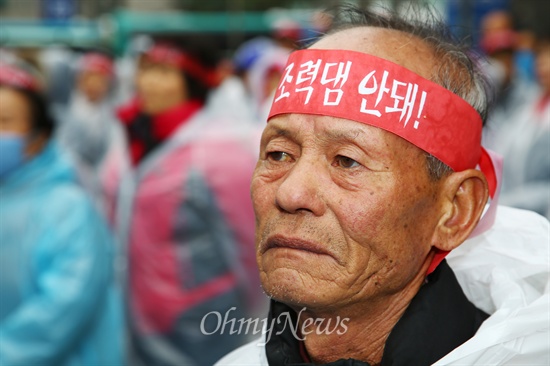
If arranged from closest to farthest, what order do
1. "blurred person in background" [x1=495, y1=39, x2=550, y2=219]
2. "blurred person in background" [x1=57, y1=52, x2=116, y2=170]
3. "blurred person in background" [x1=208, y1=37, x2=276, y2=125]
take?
"blurred person in background" [x1=495, y1=39, x2=550, y2=219] < "blurred person in background" [x1=208, y1=37, x2=276, y2=125] < "blurred person in background" [x1=57, y1=52, x2=116, y2=170]

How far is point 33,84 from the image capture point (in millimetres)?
4020

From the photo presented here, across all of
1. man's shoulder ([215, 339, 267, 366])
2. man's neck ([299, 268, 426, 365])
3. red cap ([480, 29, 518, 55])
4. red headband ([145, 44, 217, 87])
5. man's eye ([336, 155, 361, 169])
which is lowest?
man's shoulder ([215, 339, 267, 366])

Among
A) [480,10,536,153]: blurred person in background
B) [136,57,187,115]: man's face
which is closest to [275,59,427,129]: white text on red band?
[136,57,187,115]: man's face

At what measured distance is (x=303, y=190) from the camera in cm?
172

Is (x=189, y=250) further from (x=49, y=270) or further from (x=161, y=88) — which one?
(x=161, y=88)

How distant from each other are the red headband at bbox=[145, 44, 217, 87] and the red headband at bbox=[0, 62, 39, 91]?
2.89 ft

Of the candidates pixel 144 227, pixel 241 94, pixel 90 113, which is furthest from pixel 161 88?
pixel 90 113

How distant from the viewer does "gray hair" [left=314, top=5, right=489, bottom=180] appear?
1.85 m

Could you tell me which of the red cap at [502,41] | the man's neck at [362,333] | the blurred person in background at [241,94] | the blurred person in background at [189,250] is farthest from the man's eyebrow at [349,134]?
the red cap at [502,41]

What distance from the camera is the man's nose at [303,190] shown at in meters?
1.71

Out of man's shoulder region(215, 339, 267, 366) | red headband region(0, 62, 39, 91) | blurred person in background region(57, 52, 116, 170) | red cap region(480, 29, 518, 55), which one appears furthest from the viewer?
red cap region(480, 29, 518, 55)

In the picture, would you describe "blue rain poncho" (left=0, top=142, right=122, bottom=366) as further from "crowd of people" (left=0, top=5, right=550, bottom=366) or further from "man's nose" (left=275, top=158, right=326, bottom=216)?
"man's nose" (left=275, top=158, right=326, bottom=216)

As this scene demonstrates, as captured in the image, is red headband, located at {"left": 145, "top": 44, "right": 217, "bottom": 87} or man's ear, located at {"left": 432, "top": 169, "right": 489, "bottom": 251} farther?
red headband, located at {"left": 145, "top": 44, "right": 217, "bottom": 87}

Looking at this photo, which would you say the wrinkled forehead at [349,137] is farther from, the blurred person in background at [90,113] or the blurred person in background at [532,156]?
the blurred person in background at [90,113]
